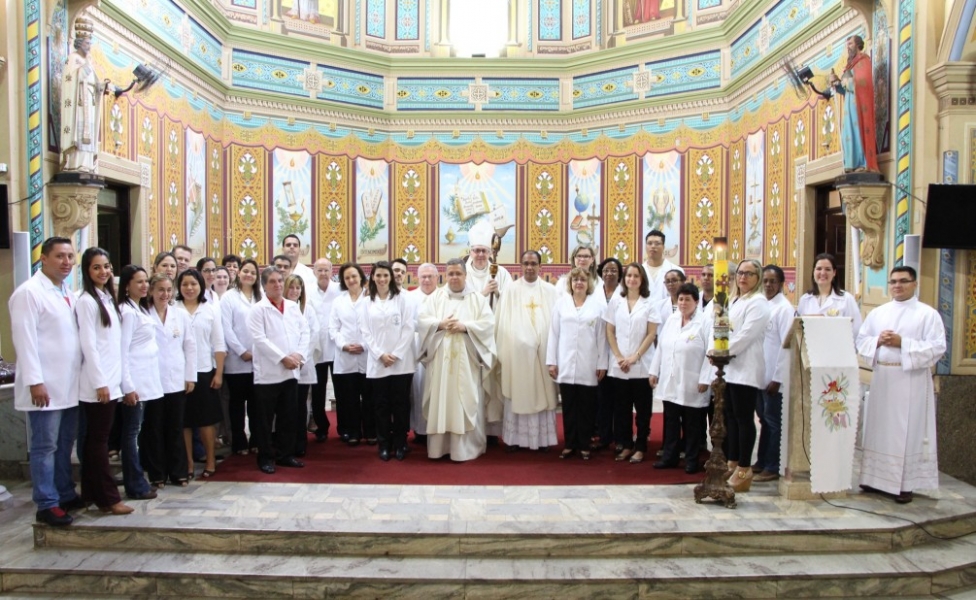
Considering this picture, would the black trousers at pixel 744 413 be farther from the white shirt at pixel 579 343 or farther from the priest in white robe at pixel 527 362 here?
the priest in white robe at pixel 527 362

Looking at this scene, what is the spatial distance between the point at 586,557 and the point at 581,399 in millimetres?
1920

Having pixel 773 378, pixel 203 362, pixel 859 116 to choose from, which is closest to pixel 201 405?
pixel 203 362

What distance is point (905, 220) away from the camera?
6.10 m

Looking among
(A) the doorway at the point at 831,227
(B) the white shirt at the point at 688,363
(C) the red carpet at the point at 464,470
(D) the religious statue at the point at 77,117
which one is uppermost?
(D) the religious statue at the point at 77,117

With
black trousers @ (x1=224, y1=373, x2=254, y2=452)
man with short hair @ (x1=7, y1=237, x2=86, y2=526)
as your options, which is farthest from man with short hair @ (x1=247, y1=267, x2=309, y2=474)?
man with short hair @ (x1=7, y1=237, x2=86, y2=526)

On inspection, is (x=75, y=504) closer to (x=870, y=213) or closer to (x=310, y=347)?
(x=310, y=347)

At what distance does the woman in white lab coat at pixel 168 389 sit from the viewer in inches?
204

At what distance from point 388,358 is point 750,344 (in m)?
2.66

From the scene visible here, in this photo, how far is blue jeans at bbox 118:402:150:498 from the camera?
4945 mm

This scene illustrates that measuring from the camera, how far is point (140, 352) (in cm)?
494

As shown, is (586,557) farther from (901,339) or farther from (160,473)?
(160,473)

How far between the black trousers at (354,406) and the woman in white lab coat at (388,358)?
511 millimetres

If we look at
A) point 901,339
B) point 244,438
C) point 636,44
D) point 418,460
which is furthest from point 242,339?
point 636,44

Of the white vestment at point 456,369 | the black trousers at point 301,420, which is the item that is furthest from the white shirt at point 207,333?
the white vestment at point 456,369
